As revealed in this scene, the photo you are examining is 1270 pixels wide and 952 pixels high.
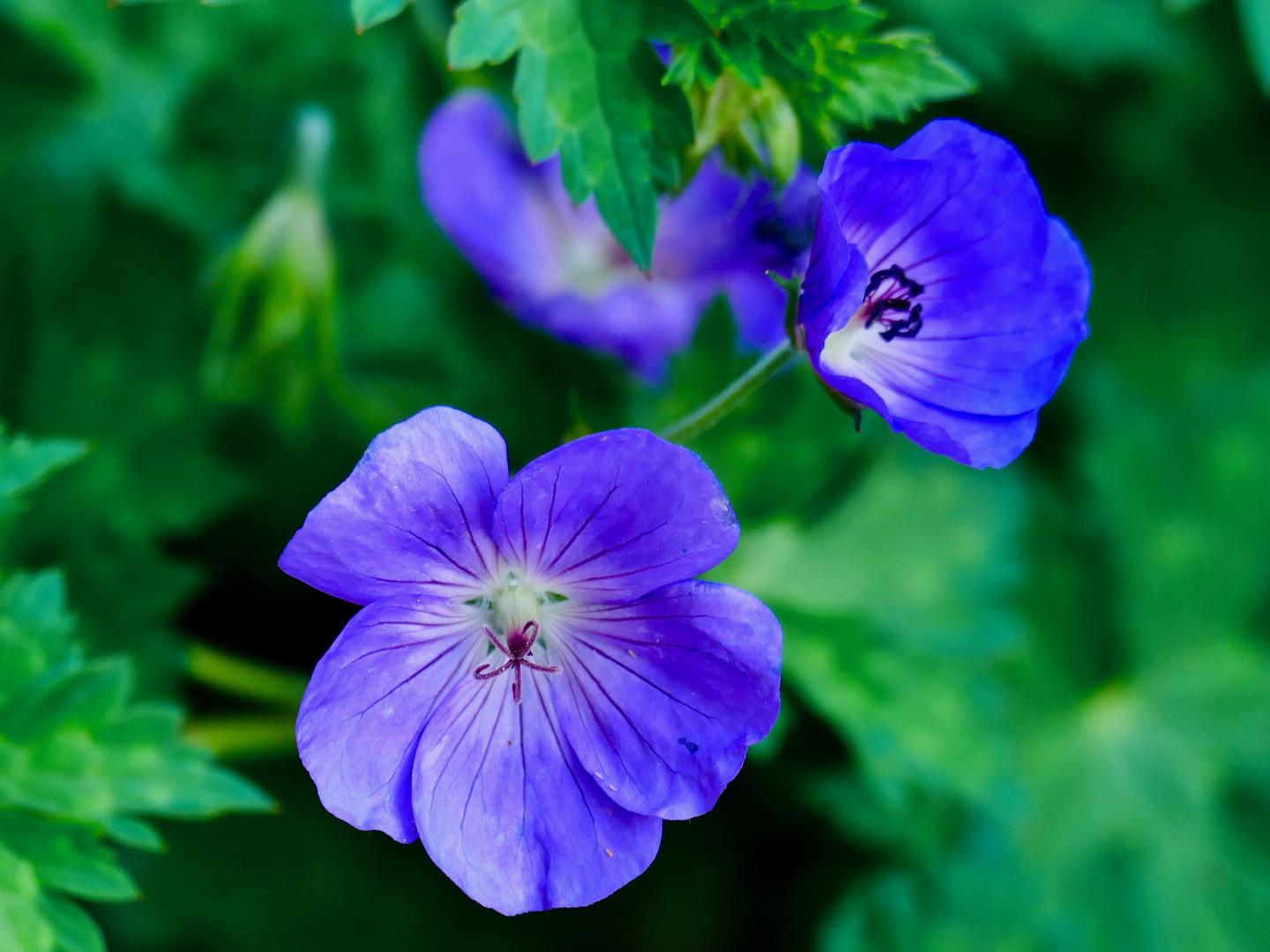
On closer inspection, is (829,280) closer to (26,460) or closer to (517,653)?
(517,653)

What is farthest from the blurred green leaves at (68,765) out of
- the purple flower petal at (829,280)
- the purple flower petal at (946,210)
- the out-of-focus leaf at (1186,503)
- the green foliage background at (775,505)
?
the out-of-focus leaf at (1186,503)

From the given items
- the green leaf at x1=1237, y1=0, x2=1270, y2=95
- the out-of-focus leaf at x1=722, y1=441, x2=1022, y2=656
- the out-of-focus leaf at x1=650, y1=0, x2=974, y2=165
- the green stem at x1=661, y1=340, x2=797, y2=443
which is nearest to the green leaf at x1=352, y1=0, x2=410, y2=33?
the out-of-focus leaf at x1=650, y1=0, x2=974, y2=165

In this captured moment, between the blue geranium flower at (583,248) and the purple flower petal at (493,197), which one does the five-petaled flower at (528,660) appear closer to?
the blue geranium flower at (583,248)

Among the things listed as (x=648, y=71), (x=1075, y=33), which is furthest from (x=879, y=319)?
(x=1075, y=33)

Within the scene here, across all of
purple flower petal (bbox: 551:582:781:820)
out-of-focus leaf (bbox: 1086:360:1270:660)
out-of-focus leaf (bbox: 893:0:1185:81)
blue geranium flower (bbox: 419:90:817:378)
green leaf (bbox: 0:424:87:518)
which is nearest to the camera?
purple flower petal (bbox: 551:582:781:820)

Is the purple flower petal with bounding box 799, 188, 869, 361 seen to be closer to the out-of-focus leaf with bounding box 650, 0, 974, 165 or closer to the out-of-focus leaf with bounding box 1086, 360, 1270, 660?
the out-of-focus leaf with bounding box 650, 0, 974, 165

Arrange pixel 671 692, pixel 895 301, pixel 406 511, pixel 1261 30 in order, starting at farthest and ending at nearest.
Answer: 1. pixel 1261 30
2. pixel 895 301
3. pixel 671 692
4. pixel 406 511

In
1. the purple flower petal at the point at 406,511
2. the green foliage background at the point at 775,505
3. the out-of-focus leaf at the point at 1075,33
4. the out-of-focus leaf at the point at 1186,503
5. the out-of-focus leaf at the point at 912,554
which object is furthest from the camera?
the out-of-focus leaf at the point at 1186,503
